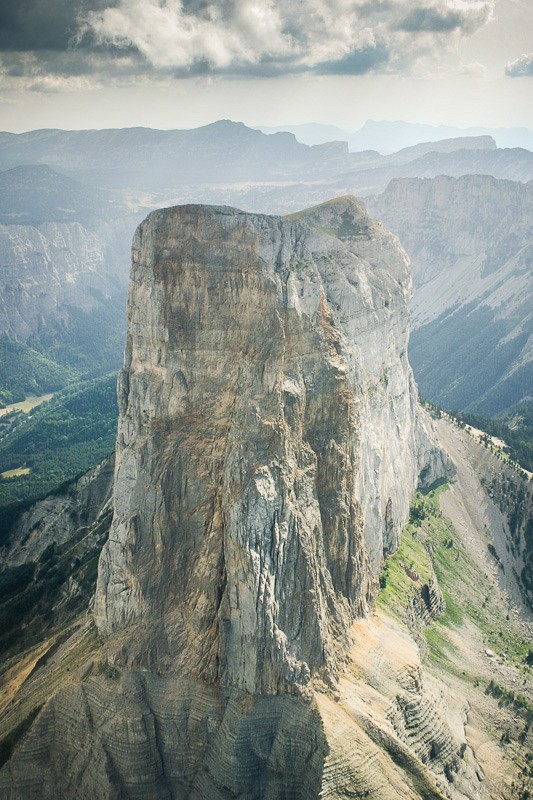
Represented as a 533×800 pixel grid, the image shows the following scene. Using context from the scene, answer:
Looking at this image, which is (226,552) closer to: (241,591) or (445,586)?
(241,591)

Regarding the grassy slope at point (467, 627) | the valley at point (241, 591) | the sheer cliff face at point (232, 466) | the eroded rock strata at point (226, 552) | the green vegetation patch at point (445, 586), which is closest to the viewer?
the eroded rock strata at point (226, 552)

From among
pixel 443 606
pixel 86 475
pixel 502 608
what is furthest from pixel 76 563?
pixel 502 608

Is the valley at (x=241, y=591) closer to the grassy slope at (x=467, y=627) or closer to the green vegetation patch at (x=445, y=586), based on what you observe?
the grassy slope at (x=467, y=627)

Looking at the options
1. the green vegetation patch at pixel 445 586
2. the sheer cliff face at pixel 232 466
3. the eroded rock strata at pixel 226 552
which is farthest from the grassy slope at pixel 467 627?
the sheer cliff face at pixel 232 466

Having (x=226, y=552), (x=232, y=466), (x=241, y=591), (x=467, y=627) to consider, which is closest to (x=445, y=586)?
(x=467, y=627)

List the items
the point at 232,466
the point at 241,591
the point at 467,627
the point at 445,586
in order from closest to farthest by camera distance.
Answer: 1. the point at 241,591
2. the point at 232,466
3. the point at 467,627
4. the point at 445,586

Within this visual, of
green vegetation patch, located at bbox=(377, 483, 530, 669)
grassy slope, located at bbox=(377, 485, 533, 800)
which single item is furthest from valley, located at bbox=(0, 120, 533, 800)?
green vegetation patch, located at bbox=(377, 483, 530, 669)

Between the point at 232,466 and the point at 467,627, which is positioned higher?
the point at 232,466
